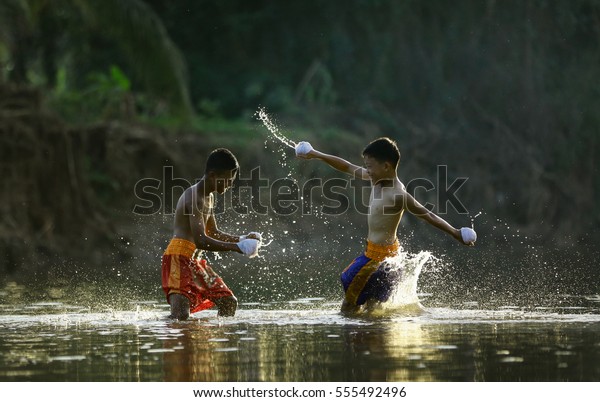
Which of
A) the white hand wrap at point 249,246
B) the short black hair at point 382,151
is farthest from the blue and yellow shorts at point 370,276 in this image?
the white hand wrap at point 249,246

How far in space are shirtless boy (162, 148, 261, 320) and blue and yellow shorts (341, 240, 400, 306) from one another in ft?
3.27

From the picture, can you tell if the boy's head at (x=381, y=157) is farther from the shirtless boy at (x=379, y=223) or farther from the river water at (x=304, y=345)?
the river water at (x=304, y=345)

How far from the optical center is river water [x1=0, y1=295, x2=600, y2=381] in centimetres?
852

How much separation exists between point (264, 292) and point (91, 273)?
4872 millimetres

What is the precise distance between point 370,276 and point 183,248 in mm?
1695

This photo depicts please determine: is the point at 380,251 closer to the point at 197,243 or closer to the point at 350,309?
the point at 350,309

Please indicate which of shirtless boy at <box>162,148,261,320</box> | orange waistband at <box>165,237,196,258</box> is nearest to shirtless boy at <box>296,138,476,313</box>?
shirtless boy at <box>162,148,261,320</box>

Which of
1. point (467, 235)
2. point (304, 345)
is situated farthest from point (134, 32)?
point (304, 345)

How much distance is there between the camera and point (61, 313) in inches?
487

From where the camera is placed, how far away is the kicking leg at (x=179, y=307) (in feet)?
37.5

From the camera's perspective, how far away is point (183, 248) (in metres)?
11.5

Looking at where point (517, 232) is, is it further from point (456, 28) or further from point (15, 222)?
point (15, 222)

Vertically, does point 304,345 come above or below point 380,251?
below
